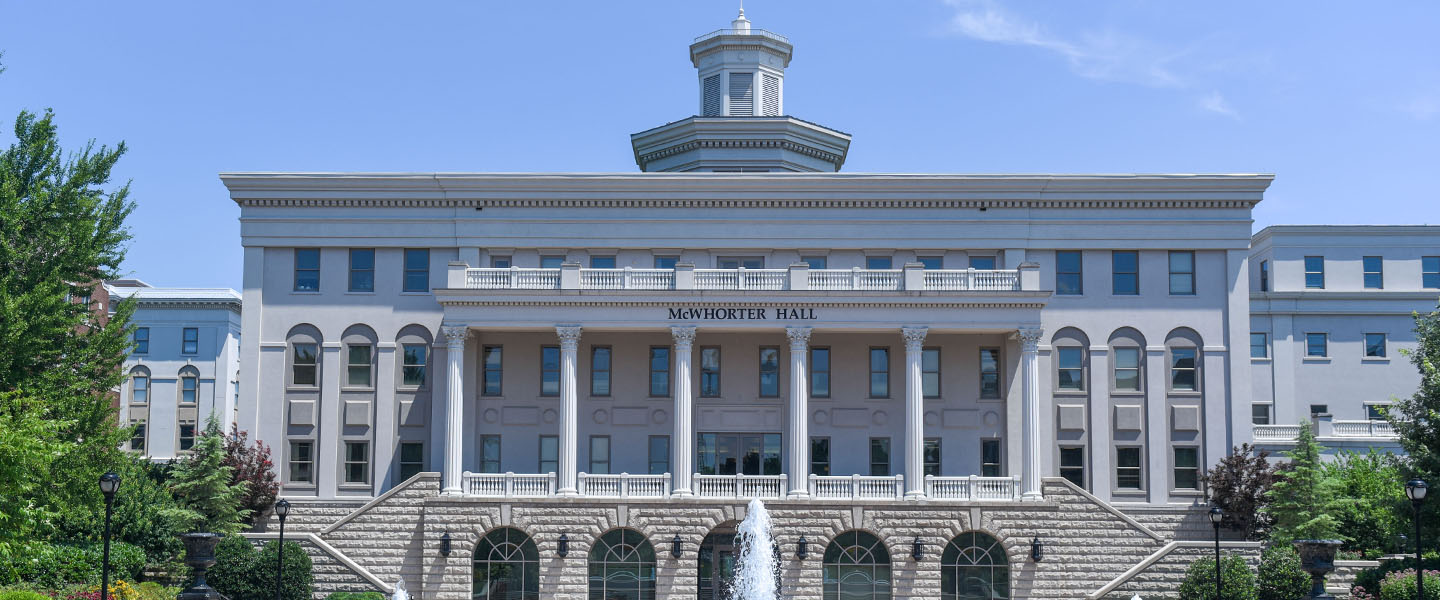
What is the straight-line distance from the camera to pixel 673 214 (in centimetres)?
5291

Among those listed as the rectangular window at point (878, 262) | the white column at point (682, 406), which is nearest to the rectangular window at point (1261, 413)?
the rectangular window at point (878, 262)

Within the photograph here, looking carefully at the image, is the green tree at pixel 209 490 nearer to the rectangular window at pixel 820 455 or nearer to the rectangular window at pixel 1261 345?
the rectangular window at pixel 820 455

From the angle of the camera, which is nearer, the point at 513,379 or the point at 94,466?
the point at 94,466

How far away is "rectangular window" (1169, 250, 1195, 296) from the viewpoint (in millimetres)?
52781

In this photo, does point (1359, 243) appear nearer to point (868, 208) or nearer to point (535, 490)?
point (868, 208)

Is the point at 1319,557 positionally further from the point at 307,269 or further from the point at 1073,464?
the point at 307,269

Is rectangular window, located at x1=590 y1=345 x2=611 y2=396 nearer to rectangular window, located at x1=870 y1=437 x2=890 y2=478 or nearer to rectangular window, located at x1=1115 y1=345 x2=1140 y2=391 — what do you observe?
rectangular window, located at x1=870 y1=437 x2=890 y2=478

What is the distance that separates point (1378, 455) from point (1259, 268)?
19.8m

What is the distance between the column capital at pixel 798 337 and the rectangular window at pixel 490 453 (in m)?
11.3

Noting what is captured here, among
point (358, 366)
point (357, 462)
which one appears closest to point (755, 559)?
point (357, 462)

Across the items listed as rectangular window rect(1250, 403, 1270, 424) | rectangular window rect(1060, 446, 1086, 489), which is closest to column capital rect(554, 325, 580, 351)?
rectangular window rect(1060, 446, 1086, 489)

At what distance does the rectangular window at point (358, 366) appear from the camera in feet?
172

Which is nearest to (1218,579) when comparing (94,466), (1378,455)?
(1378,455)

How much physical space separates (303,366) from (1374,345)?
51.3m
